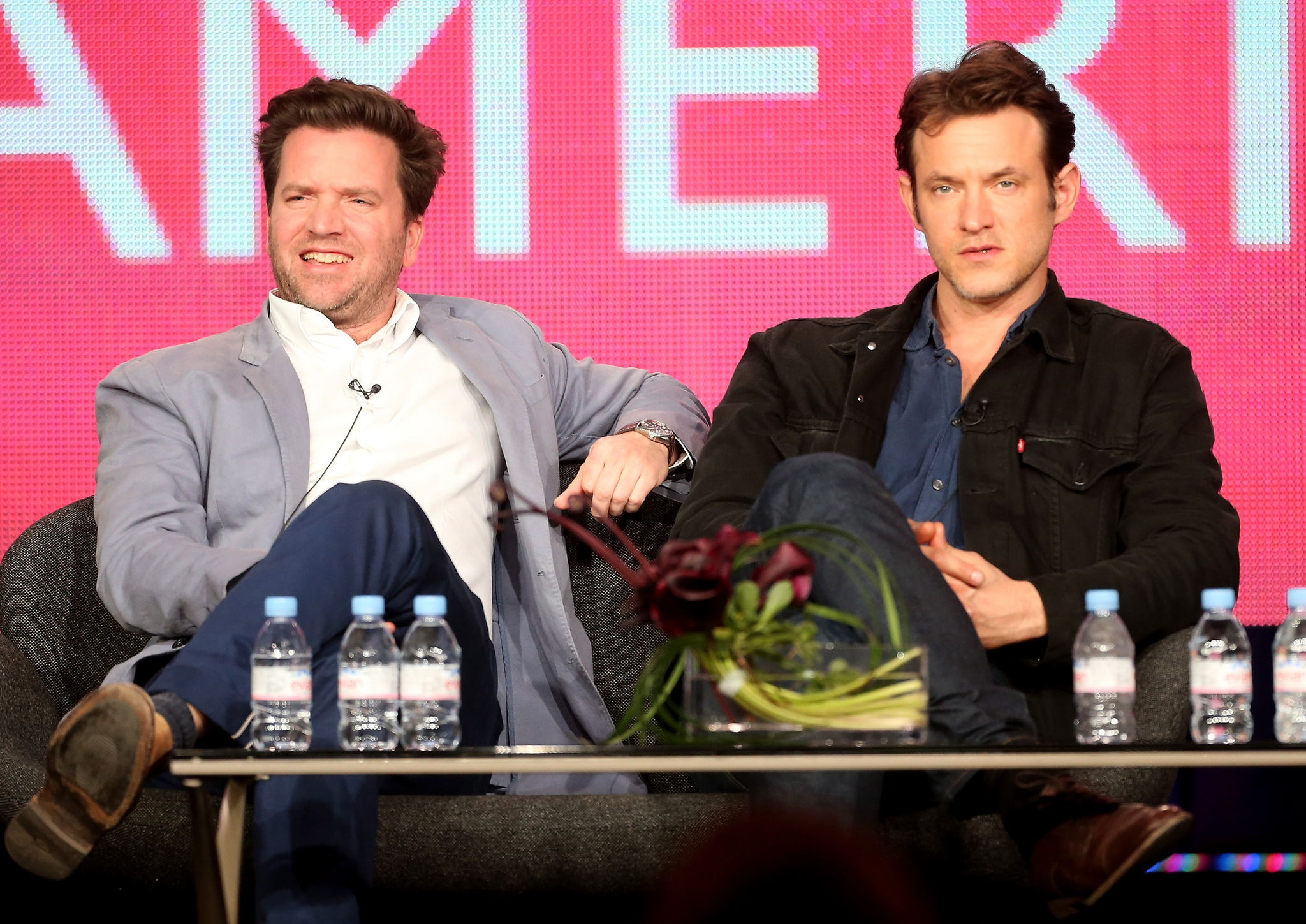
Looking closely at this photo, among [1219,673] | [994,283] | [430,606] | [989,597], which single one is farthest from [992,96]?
[430,606]

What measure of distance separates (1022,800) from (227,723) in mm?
940

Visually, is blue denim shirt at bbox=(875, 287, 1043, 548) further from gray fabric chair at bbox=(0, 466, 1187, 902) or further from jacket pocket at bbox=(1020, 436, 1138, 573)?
gray fabric chair at bbox=(0, 466, 1187, 902)

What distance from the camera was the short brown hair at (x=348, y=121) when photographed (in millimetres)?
2863

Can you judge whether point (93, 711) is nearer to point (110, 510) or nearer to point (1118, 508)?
point (110, 510)

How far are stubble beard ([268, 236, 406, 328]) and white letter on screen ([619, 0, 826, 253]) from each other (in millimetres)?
703

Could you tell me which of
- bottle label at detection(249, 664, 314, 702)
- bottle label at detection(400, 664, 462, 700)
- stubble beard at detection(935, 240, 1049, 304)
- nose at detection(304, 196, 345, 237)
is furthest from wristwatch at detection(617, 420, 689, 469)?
bottle label at detection(249, 664, 314, 702)

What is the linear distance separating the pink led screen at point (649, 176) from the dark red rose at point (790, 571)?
5.83ft

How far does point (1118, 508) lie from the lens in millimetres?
2408

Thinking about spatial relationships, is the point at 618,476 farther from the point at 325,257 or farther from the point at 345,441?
the point at 325,257

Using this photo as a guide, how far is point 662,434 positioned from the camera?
2654mm

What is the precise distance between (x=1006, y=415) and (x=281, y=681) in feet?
4.28

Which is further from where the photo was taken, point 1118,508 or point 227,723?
point 1118,508

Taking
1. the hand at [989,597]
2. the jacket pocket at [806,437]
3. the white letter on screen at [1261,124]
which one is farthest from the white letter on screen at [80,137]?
the white letter on screen at [1261,124]

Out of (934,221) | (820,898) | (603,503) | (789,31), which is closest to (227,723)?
(603,503)
